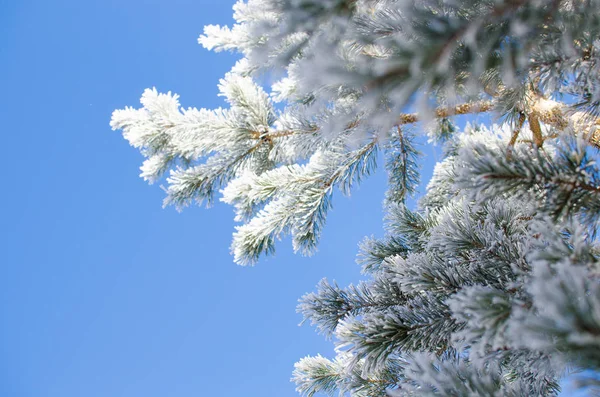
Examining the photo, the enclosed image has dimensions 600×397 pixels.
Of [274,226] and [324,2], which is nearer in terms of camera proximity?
[324,2]

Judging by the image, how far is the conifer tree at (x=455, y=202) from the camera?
865 mm

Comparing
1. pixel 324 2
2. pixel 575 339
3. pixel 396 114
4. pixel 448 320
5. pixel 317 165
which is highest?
pixel 317 165

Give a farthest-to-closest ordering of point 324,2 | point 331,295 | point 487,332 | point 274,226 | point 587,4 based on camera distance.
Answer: point 274,226, point 331,295, point 587,4, point 324,2, point 487,332

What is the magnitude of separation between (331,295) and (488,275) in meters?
0.59

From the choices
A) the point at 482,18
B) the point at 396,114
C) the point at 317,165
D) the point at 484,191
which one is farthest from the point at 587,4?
the point at 317,165

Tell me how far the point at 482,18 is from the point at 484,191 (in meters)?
0.39

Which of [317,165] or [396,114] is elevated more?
[317,165]

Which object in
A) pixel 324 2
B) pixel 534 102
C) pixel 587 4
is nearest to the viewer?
pixel 324 2

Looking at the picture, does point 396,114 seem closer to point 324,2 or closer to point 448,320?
point 324,2

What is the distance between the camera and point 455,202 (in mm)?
2211

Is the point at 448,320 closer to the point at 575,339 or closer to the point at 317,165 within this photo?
the point at 575,339

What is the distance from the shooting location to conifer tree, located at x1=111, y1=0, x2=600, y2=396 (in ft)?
2.84

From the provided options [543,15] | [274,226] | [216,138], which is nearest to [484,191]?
[543,15]

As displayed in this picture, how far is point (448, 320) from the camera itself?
1.36 meters
